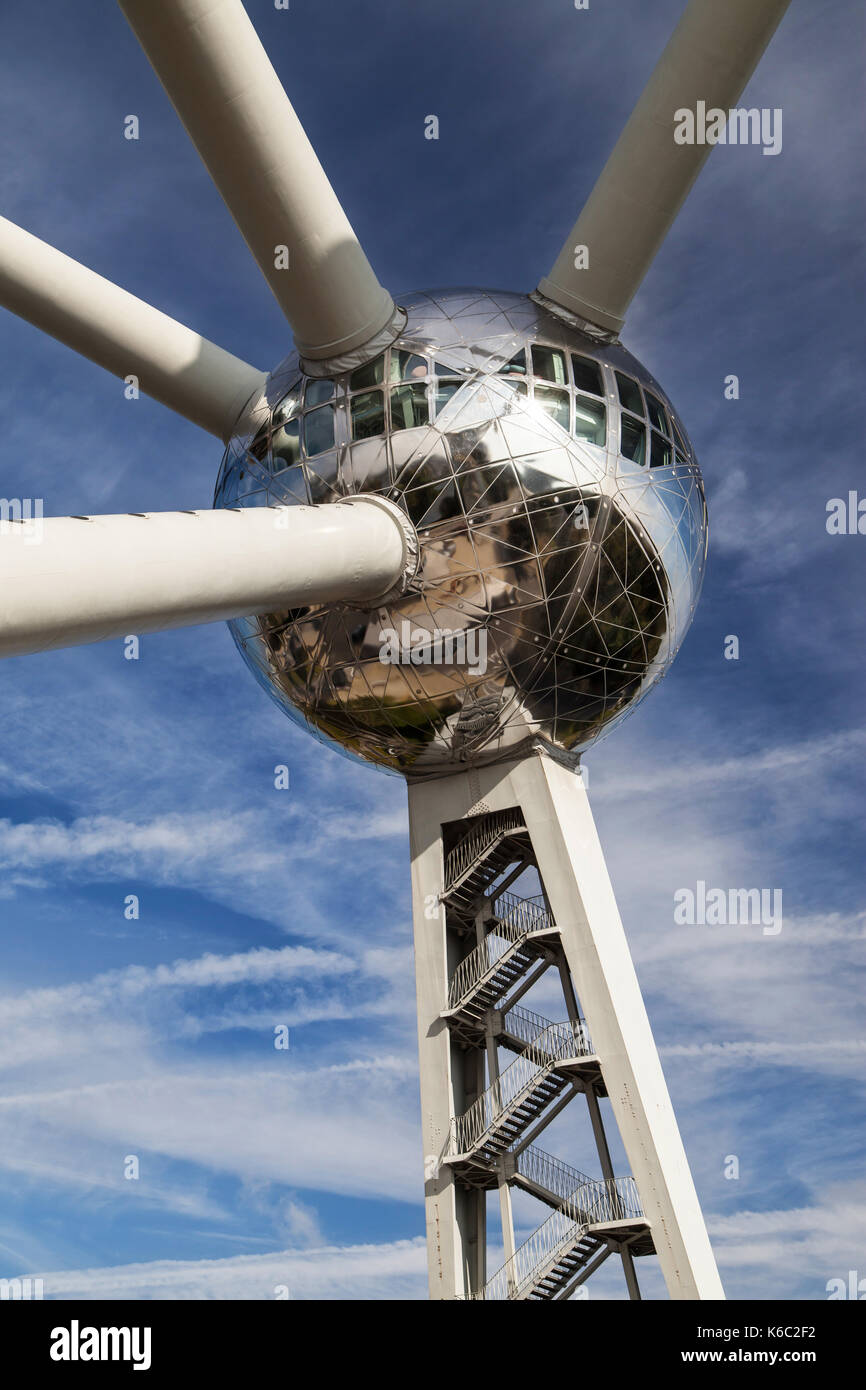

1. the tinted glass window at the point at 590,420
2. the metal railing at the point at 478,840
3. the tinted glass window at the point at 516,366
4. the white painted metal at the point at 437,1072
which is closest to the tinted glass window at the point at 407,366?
the tinted glass window at the point at 516,366

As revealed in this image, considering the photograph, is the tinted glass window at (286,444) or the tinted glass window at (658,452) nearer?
the tinted glass window at (286,444)

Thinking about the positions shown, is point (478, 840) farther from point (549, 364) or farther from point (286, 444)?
point (549, 364)

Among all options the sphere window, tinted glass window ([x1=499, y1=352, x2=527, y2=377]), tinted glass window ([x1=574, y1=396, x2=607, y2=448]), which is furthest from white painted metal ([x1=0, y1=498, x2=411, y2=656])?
tinted glass window ([x1=574, y1=396, x2=607, y2=448])

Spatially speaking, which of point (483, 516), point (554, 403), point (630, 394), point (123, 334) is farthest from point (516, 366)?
point (123, 334)

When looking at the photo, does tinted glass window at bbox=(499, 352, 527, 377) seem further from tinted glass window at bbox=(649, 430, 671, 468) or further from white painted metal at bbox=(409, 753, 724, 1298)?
white painted metal at bbox=(409, 753, 724, 1298)

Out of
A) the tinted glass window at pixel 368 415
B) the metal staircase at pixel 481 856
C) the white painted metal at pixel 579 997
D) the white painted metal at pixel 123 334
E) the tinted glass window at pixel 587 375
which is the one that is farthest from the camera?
the metal staircase at pixel 481 856

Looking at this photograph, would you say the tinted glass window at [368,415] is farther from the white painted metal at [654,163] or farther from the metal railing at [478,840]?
the metal railing at [478,840]
